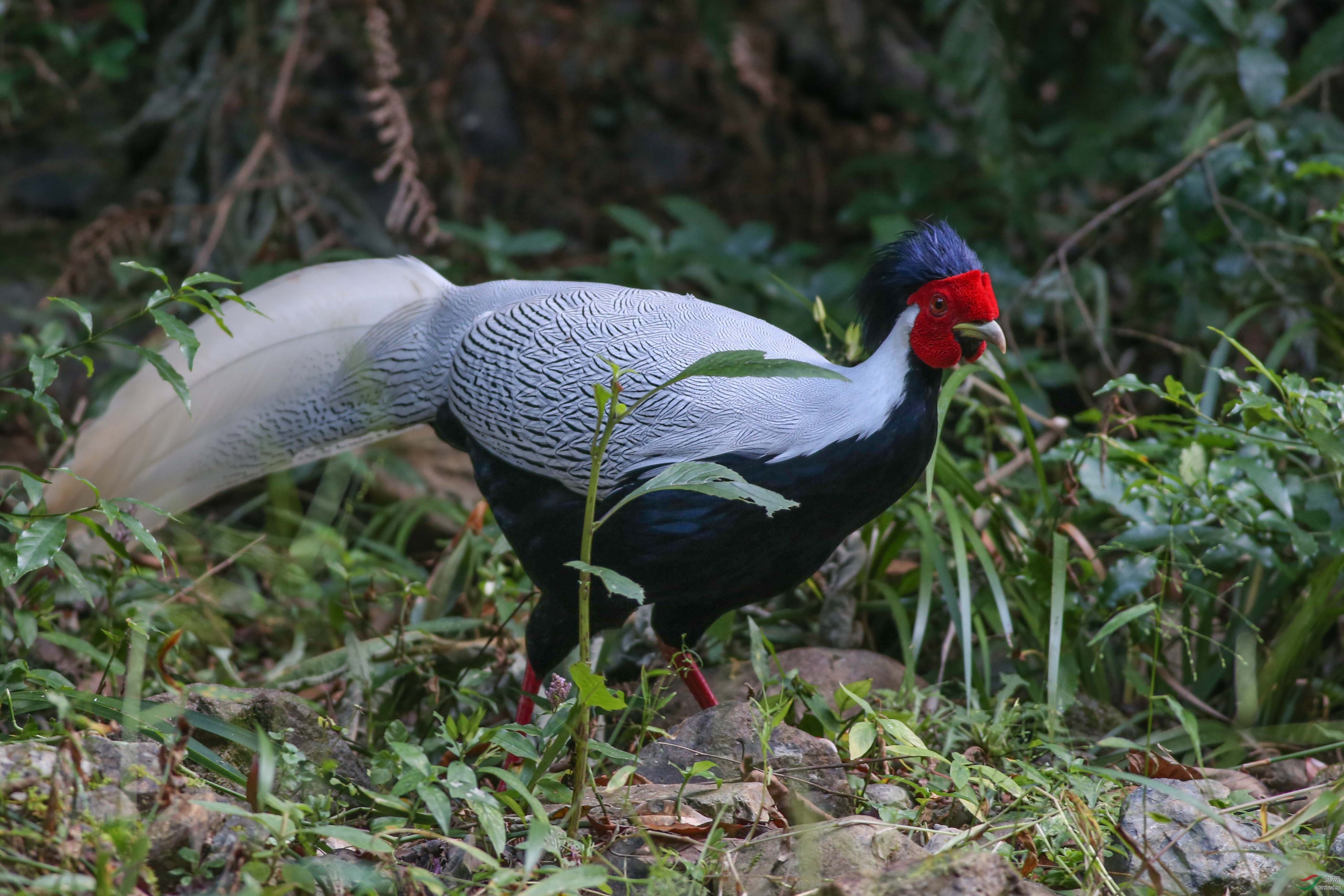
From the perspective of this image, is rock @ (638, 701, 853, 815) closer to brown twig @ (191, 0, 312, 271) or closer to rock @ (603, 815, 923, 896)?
rock @ (603, 815, 923, 896)

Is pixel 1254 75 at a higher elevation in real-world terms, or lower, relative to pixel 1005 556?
higher

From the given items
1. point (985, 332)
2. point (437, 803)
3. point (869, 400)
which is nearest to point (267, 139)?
point (869, 400)

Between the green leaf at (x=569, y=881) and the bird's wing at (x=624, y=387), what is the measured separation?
3.12 feet

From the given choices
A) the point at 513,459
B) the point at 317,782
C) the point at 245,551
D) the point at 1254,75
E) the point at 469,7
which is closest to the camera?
the point at 317,782

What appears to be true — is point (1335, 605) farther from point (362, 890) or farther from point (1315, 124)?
point (362, 890)

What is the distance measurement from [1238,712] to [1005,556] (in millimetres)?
680

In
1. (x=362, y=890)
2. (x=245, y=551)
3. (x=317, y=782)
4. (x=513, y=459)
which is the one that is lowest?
(x=245, y=551)

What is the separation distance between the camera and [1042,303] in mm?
4375

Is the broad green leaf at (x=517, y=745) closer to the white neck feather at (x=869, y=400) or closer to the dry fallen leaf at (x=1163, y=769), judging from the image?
the white neck feather at (x=869, y=400)

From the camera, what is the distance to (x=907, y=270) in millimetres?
2523

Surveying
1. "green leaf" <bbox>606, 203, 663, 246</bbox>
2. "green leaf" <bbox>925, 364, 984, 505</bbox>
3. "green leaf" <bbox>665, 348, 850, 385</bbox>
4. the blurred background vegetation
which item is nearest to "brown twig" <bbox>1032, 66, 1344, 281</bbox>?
the blurred background vegetation

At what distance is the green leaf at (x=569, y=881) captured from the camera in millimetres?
1675

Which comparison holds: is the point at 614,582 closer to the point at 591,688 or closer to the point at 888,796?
the point at 591,688

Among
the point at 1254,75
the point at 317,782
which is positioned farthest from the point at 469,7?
the point at 317,782
